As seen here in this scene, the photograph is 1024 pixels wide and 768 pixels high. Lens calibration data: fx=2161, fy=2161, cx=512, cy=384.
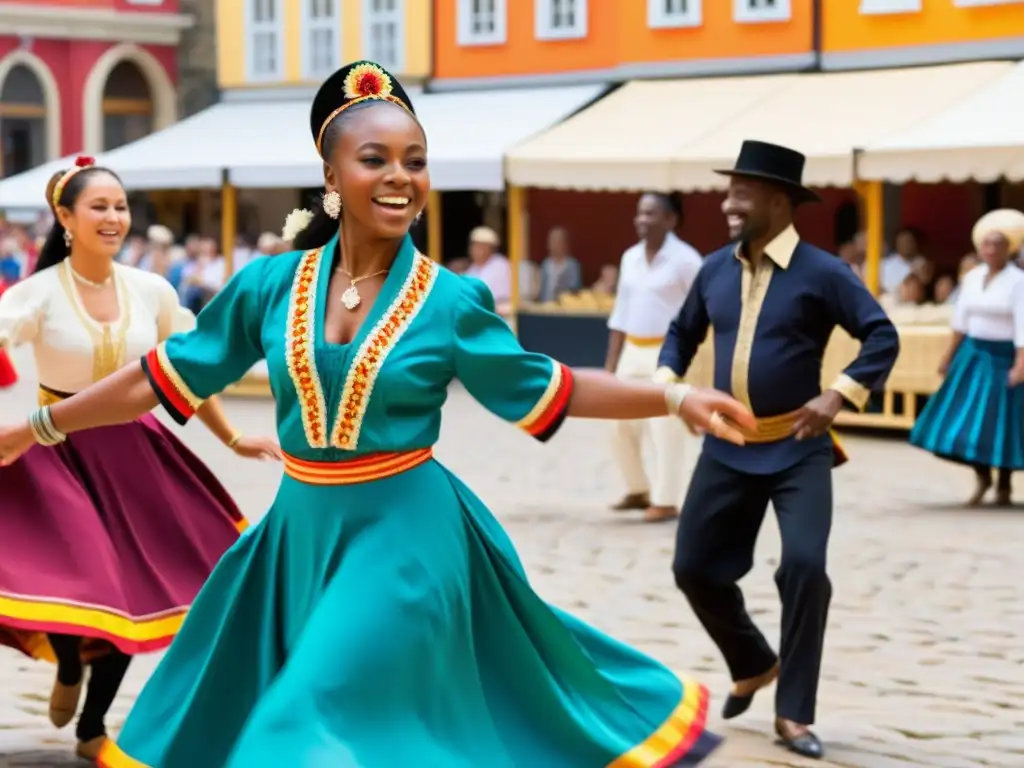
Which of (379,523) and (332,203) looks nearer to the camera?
(379,523)

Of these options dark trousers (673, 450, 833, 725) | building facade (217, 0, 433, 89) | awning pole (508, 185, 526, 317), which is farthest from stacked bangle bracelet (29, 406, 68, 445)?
building facade (217, 0, 433, 89)

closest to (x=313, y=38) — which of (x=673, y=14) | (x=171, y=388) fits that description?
(x=673, y=14)

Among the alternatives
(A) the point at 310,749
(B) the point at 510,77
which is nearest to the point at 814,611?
(A) the point at 310,749

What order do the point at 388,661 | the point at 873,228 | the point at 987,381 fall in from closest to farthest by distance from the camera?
the point at 388,661
the point at 987,381
the point at 873,228

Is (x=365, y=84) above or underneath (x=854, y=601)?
above

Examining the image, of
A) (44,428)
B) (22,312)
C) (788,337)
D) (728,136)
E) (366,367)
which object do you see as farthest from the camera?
(728,136)

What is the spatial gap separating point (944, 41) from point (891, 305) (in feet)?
16.2

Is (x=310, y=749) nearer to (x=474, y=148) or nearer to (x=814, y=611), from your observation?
(x=814, y=611)

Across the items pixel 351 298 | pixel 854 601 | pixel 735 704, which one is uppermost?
pixel 351 298

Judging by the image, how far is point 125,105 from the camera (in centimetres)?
3506

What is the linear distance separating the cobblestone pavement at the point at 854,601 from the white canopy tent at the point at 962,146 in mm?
2599

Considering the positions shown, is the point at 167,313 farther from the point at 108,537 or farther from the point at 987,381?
the point at 987,381

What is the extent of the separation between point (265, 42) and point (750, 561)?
23.3 meters

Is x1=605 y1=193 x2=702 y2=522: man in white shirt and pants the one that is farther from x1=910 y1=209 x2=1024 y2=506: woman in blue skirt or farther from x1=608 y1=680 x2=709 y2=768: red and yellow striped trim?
x1=608 y1=680 x2=709 y2=768: red and yellow striped trim
